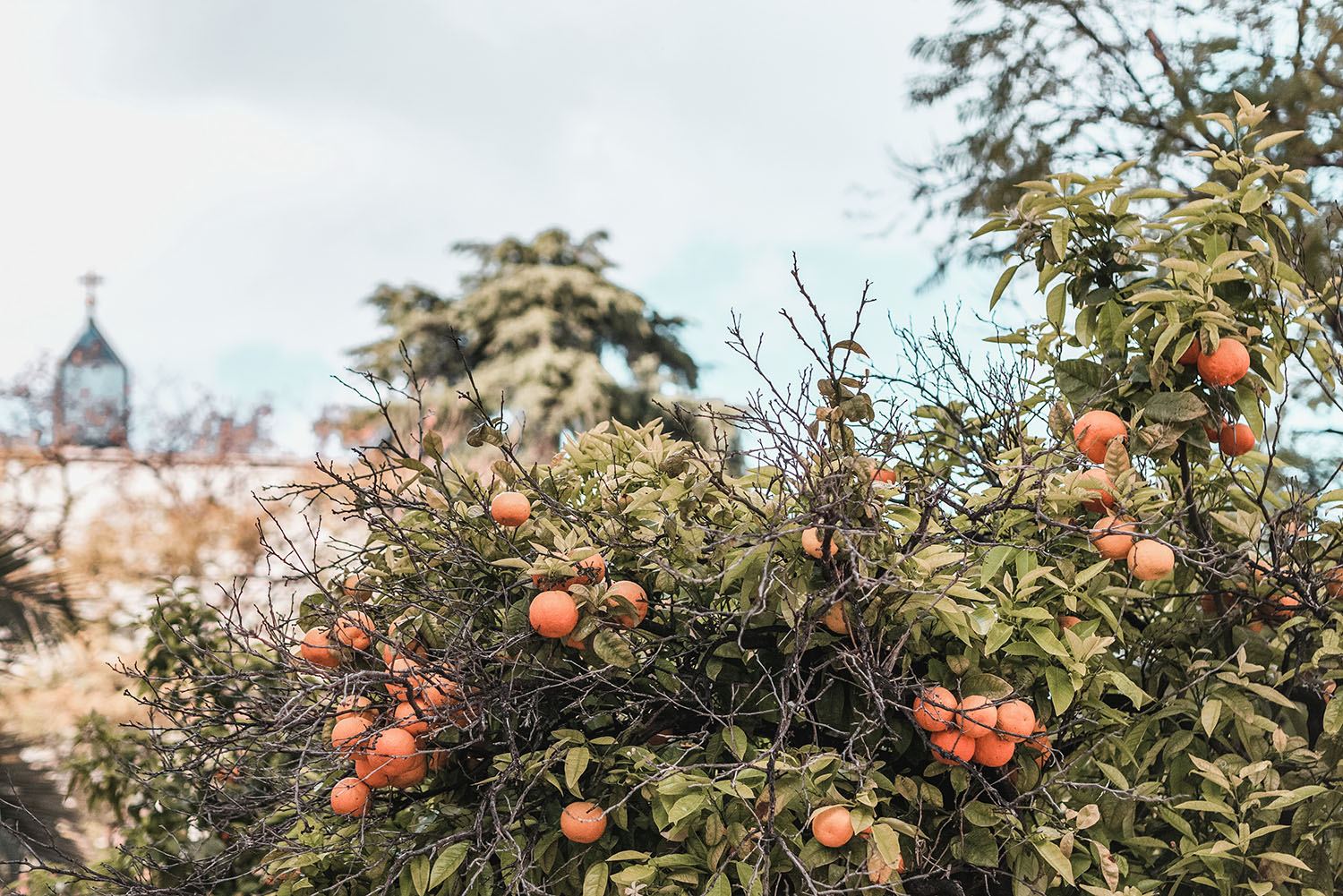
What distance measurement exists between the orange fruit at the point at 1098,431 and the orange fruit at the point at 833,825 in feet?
2.90

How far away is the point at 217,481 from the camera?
11836 millimetres

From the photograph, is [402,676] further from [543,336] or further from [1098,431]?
[543,336]

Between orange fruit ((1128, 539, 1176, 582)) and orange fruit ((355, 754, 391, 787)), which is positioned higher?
orange fruit ((1128, 539, 1176, 582))

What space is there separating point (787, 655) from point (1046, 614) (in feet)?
1.46

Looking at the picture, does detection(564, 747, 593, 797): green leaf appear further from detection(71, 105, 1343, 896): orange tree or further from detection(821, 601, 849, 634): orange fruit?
detection(821, 601, 849, 634): orange fruit

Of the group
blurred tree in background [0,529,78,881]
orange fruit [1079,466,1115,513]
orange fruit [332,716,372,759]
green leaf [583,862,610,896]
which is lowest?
green leaf [583,862,610,896]

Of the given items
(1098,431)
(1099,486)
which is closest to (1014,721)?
(1099,486)

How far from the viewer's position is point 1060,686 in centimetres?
180

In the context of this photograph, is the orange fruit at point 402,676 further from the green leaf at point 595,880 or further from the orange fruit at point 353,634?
the green leaf at point 595,880

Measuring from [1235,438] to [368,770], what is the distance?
1801mm

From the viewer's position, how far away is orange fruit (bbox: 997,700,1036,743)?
1712 millimetres

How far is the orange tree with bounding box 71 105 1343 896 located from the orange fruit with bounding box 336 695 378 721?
0.04ft

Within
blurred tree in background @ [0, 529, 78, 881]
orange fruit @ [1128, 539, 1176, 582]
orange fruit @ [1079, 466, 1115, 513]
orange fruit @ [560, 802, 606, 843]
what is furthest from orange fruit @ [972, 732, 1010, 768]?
blurred tree in background @ [0, 529, 78, 881]

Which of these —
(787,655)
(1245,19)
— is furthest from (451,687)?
(1245,19)
